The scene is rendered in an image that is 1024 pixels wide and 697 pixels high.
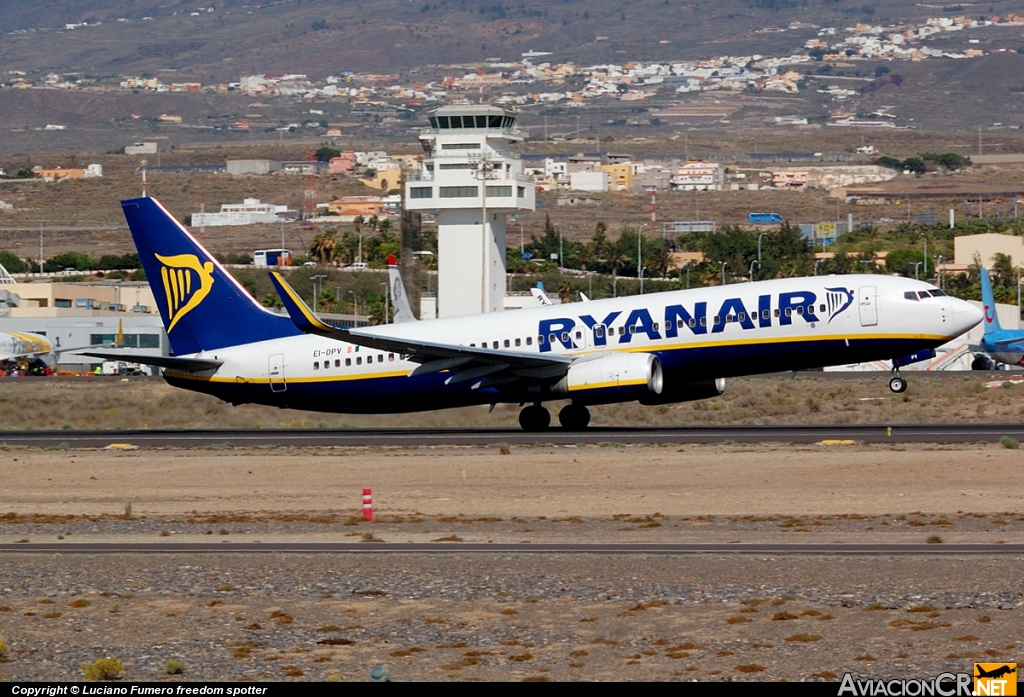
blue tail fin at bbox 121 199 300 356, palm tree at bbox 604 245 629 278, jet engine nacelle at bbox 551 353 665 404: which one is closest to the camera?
jet engine nacelle at bbox 551 353 665 404

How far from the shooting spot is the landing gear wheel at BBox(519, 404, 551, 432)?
140ft

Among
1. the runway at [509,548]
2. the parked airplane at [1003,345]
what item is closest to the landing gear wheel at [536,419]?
the runway at [509,548]

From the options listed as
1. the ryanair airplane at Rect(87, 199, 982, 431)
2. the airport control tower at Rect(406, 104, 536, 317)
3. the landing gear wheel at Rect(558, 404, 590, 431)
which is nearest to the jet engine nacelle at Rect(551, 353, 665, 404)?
the ryanair airplane at Rect(87, 199, 982, 431)

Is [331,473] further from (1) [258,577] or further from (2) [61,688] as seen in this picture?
(2) [61,688]

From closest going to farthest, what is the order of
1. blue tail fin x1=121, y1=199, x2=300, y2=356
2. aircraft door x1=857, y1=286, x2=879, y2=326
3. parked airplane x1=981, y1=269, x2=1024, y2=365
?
1. aircraft door x1=857, y1=286, x2=879, y2=326
2. blue tail fin x1=121, y1=199, x2=300, y2=356
3. parked airplane x1=981, y1=269, x2=1024, y2=365

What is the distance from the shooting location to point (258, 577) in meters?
20.7

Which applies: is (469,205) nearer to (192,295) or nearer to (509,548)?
(192,295)

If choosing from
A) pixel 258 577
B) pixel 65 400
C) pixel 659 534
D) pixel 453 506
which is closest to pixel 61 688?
pixel 258 577

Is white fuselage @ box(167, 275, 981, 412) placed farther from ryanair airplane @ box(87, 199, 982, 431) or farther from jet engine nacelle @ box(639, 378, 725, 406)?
jet engine nacelle @ box(639, 378, 725, 406)

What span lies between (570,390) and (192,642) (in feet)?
78.3

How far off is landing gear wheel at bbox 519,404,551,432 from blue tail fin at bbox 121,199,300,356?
22.6ft

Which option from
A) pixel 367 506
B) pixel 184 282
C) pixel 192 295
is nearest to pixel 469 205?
pixel 184 282

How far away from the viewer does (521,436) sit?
4141cm

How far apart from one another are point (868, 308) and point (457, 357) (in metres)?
10.3
